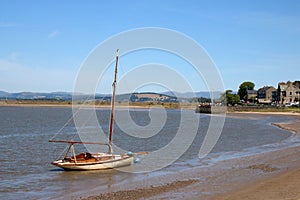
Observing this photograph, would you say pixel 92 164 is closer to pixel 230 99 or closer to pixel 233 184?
pixel 233 184

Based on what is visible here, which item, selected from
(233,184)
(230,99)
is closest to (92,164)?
(233,184)

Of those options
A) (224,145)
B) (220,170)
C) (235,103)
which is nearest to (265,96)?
(235,103)

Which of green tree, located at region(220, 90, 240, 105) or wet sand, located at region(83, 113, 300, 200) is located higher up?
green tree, located at region(220, 90, 240, 105)

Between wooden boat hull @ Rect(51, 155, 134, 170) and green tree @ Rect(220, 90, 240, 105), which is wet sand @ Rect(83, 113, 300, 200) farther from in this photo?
green tree @ Rect(220, 90, 240, 105)

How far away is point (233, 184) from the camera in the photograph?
20.9 metres

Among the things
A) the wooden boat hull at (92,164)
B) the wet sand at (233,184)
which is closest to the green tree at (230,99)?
the wet sand at (233,184)

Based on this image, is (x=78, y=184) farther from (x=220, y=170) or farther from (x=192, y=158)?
(x=192, y=158)

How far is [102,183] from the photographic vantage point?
22.0 meters

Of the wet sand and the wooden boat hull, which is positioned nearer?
the wet sand

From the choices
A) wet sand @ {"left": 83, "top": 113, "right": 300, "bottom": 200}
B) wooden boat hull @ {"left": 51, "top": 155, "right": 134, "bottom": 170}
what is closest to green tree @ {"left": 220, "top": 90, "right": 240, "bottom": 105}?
wet sand @ {"left": 83, "top": 113, "right": 300, "bottom": 200}

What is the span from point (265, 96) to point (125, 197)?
175m

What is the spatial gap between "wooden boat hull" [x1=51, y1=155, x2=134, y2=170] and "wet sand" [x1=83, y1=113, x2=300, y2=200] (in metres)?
4.30

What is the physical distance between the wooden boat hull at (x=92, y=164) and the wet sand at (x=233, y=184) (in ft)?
14.1

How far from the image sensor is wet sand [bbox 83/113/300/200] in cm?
1797
